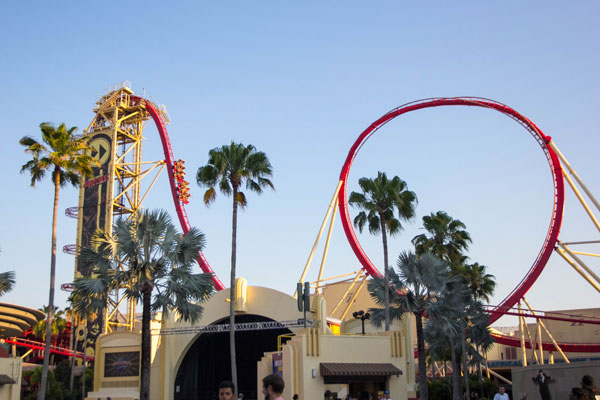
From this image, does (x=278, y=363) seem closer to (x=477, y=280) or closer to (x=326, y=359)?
(x=326, y=359)

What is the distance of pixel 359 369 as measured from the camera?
2817 centimetres

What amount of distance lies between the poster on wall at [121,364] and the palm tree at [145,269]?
1351 centimetres

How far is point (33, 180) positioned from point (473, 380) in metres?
28.5

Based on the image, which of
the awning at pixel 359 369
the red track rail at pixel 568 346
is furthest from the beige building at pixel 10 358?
the red track rail at pixel 568 346

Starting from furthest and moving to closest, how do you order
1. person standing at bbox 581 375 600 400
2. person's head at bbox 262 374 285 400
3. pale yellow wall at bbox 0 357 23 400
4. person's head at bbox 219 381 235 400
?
pale yellow wall at bbox 0 357 23 400 < person standing at bbox 581 375 600 400 < person's head at bbox 219 381 235 400 < person's head at bbox 262 374 285 400

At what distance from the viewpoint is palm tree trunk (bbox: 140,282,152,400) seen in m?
21.8

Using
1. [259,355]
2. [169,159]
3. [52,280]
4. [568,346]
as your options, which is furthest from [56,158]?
[568,346]

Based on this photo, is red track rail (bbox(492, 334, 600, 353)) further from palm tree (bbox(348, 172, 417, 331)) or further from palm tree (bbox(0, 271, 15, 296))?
palm tree (bbox(0, 271, 15, 296))

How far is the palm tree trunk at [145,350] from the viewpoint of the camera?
21828 mm

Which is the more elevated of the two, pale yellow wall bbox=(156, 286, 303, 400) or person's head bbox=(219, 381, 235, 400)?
pale yellow wall bbox=(156, 286, 303, 400)

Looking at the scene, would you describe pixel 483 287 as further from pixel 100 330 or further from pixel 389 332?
pixel 100 330

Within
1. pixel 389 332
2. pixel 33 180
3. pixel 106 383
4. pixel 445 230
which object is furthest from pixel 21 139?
pixel 445 230

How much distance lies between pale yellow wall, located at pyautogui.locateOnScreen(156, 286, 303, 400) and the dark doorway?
3.39ft

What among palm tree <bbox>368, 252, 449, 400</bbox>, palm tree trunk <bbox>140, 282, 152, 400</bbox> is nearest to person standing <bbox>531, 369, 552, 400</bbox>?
palm tree <bbox>368, 252, 449, 400</bbox>
